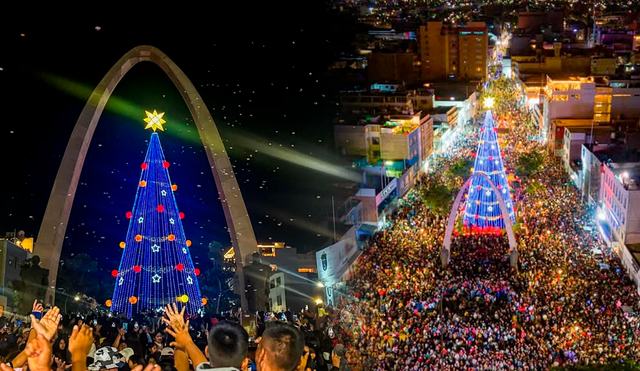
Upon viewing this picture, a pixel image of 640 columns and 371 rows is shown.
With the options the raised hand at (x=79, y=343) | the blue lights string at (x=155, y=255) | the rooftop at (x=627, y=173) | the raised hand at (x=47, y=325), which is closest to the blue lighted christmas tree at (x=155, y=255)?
the blue lights string at (x=155, y=255)

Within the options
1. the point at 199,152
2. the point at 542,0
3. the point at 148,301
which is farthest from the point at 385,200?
the point at 542,0

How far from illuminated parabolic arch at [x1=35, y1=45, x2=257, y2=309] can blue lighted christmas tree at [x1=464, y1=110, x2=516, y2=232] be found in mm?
5813

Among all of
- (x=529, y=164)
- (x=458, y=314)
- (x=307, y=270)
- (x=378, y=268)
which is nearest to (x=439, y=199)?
(x=529, y=164)

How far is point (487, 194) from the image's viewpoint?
2103cm

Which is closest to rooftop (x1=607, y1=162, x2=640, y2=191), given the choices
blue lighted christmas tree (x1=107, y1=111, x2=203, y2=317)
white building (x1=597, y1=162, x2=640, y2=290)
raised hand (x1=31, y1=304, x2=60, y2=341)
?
white building (x1=597, y1=162, x2=640, y2=290)

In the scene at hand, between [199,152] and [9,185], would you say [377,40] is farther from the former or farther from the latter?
[9,185]

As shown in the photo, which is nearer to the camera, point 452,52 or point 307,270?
point 307,270

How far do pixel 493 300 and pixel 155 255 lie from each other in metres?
6.02

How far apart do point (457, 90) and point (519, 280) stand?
24819mm

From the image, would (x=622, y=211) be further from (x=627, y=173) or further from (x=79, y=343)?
(x=79, y=343)

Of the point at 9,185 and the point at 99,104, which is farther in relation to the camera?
the point at 9,185

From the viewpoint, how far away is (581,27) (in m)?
67.3

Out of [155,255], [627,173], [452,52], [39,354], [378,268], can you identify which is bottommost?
[452,52]

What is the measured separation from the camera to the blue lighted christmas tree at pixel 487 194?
20453mm
